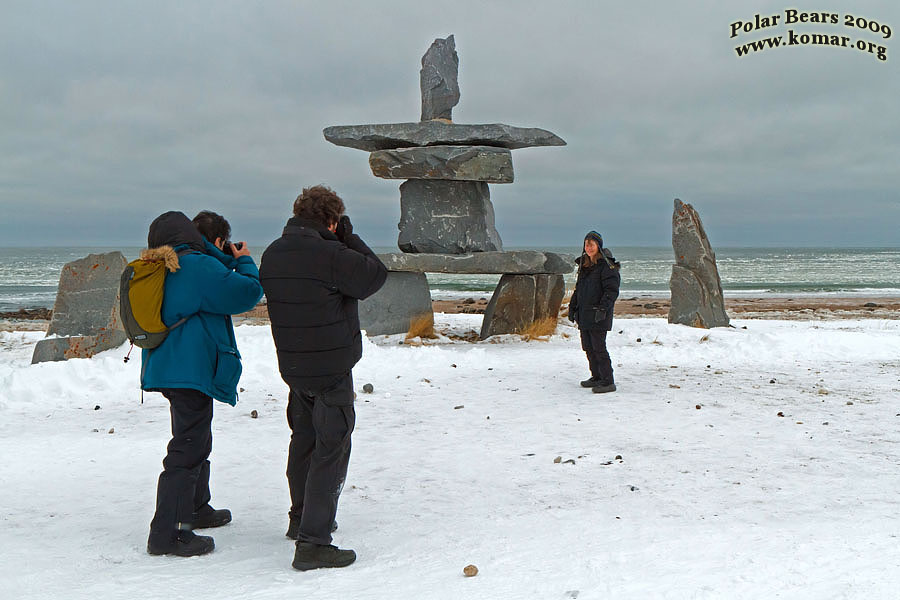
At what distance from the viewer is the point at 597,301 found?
7.90 metres

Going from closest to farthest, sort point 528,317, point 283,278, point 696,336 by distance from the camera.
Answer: point 283,278, point 696,336, point 528,317

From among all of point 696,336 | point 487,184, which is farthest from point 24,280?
point 696,336

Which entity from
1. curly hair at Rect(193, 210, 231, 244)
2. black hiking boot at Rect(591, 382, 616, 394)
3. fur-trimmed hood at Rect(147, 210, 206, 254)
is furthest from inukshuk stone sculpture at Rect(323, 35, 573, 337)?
fur-trimmed hood at Rect(147, 210, 206, 254)

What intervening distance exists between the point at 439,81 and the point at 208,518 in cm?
964

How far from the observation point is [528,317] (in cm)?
1281

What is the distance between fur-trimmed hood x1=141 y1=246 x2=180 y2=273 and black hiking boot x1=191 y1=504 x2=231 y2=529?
4.41ft

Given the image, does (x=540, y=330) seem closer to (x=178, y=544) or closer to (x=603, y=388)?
(x=603, y=388)

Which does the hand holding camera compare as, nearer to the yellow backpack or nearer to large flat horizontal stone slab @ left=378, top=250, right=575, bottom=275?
the yellow backpack

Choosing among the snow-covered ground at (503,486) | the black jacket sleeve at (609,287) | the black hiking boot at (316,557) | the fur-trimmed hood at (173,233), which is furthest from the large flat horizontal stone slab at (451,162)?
the black hiking boot at (316,557)

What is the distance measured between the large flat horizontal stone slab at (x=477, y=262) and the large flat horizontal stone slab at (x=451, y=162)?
1.24 meters

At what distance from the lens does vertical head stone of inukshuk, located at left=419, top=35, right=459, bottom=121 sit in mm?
12578

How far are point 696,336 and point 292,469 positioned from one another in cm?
918

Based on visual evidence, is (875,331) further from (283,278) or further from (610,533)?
(283,278)

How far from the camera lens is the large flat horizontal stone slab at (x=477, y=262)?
39.5 feet
